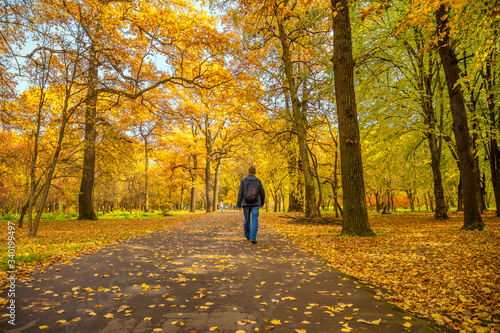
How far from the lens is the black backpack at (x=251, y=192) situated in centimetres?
766

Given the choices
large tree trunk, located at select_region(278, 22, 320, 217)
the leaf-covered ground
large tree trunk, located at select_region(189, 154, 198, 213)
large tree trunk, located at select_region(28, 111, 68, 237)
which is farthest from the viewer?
large tree trunk, located at select_region(189, 154, 198, 213)

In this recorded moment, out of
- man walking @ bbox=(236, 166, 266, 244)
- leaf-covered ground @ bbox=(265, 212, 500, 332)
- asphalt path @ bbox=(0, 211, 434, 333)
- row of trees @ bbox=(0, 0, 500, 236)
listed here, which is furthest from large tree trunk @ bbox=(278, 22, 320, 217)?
asphalt path @ bbox=(0, 211, 434, 333)

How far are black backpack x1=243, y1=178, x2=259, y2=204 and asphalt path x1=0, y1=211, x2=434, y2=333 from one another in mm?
2029

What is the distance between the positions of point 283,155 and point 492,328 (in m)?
16.7

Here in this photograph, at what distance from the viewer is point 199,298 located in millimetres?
3576

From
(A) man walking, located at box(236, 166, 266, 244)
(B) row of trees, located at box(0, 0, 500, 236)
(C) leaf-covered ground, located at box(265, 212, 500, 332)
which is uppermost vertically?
(B) row of trees, located at box(0, 0, 500, 236)

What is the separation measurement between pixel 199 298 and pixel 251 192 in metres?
4.28

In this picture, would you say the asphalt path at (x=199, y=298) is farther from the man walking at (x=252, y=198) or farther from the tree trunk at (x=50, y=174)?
the tree trunk at (x=50, y=174)

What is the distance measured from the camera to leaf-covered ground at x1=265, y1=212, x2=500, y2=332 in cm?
313

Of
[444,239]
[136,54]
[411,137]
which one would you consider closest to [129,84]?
[136,54]

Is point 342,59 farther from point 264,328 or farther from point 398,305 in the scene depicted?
point 264,328

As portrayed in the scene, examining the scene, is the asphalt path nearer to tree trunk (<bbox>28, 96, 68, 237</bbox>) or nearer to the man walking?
the man walking

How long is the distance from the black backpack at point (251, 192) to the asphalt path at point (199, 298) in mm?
2029

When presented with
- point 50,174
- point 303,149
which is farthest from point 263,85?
point 50,174
